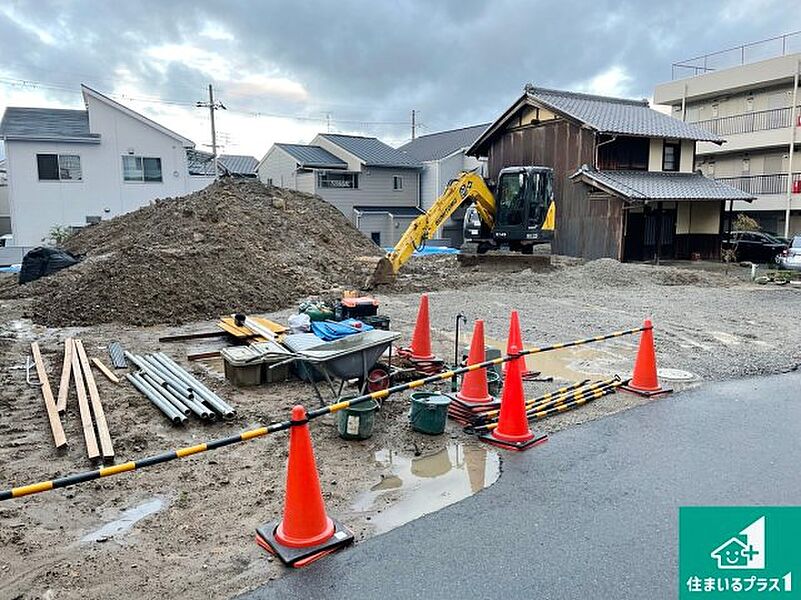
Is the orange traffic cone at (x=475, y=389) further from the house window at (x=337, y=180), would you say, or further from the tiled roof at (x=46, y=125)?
the house window at (x=337, y=180)

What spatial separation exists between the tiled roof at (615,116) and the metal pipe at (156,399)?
64.9 feet

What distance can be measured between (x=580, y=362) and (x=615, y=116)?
20.2m

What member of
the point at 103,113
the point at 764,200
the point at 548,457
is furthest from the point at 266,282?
the point at 764,200

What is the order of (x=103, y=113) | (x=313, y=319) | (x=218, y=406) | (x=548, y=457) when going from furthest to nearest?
(x=103, y=113)
(x=313, y=319)
(x=218, y=406)
(x=548, y=457)

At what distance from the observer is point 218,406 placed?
5953 mm

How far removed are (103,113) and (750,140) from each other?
31.5 meters

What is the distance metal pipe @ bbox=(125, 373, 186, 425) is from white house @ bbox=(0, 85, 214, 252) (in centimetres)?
2200

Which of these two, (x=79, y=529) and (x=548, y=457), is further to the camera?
(x=548, y=457)

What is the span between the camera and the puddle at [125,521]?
381 centimetres

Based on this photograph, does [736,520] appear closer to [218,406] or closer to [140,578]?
[140,578]

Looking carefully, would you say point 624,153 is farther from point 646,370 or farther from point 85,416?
point 85,416

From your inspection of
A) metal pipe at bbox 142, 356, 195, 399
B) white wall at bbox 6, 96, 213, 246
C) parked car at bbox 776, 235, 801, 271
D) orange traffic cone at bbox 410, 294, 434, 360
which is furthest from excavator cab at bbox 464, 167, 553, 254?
white wall at bbox 6, 96, 213, 246

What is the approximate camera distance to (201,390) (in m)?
6.45

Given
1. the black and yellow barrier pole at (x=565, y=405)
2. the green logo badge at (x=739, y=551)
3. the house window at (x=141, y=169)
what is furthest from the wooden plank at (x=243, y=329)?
the house window at (x=141, y=169)
